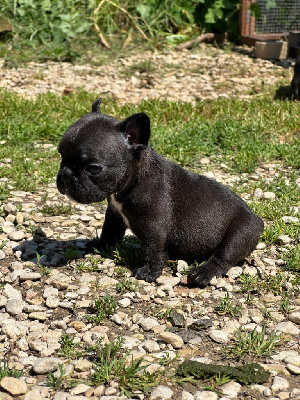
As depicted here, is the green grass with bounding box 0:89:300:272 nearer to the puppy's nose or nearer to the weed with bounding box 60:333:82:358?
the puppy's nose

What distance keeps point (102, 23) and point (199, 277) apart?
974 centimetres

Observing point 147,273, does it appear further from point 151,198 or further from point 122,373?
point 122,373

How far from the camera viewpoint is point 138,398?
332 centimetres

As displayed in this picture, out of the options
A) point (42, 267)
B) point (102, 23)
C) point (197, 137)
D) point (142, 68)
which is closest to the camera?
point (42, 267)

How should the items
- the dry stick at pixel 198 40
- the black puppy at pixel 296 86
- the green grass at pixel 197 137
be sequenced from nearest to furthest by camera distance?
the green grass at pixel 197 137 → the black puppy at pixel 296 86 → the dry stick at pixel 198 40

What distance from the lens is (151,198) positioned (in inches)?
183

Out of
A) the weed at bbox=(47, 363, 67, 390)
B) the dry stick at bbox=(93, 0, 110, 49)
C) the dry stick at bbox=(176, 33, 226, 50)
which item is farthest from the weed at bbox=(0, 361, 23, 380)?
the dry stick at bbox=(176, 33, 226, 50)

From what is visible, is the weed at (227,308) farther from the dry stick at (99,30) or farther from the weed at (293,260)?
the dry stick at (99,30)

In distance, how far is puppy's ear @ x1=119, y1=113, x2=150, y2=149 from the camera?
173 inches

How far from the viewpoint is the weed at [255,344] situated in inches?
148

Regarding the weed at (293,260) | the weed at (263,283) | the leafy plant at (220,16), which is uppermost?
the leafy plant at (220,16)

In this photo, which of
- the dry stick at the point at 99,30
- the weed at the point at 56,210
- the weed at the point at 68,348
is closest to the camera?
the weed at the point at 68,348

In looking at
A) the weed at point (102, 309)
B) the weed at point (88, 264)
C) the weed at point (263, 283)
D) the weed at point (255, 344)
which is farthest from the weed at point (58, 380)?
the weed at point (263, 283)

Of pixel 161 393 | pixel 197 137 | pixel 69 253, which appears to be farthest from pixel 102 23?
pixel 161 393
